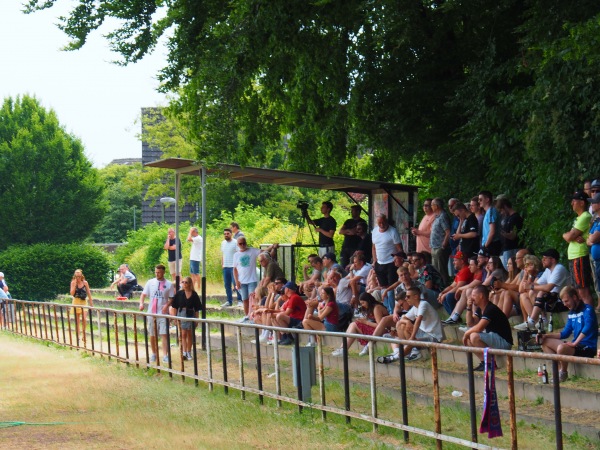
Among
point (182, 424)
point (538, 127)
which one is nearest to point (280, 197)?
point (538, 127)

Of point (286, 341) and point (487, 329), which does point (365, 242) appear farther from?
point (286, 341)

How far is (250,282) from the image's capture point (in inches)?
835

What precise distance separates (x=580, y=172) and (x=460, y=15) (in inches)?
189

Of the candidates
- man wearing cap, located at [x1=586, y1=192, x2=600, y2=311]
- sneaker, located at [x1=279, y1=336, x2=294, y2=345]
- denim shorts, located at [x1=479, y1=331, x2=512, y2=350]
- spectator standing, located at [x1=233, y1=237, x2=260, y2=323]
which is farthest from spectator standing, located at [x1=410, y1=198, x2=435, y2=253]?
sneaker, located at [x1=279, y1=336, x2=294, y2=345]

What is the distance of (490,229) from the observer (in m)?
15.1

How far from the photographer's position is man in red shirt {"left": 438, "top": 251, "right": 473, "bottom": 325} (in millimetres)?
15242

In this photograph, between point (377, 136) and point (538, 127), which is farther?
point (377, 136)

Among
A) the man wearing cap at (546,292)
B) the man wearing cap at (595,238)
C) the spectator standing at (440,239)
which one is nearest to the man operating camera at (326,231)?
the spectator standing at (440,239)

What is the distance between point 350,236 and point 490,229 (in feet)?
17.6

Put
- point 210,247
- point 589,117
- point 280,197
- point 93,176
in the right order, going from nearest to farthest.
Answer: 1. point 589,117
2. point 210,247
3. point 280,197
4. point 93,176

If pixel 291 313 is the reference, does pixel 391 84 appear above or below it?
above

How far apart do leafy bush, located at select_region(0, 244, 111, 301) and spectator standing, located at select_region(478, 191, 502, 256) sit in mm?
29658

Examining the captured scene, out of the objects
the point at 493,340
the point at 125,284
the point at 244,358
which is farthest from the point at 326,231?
the point at 125,284

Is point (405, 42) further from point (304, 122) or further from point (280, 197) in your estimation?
point (280, 197)
